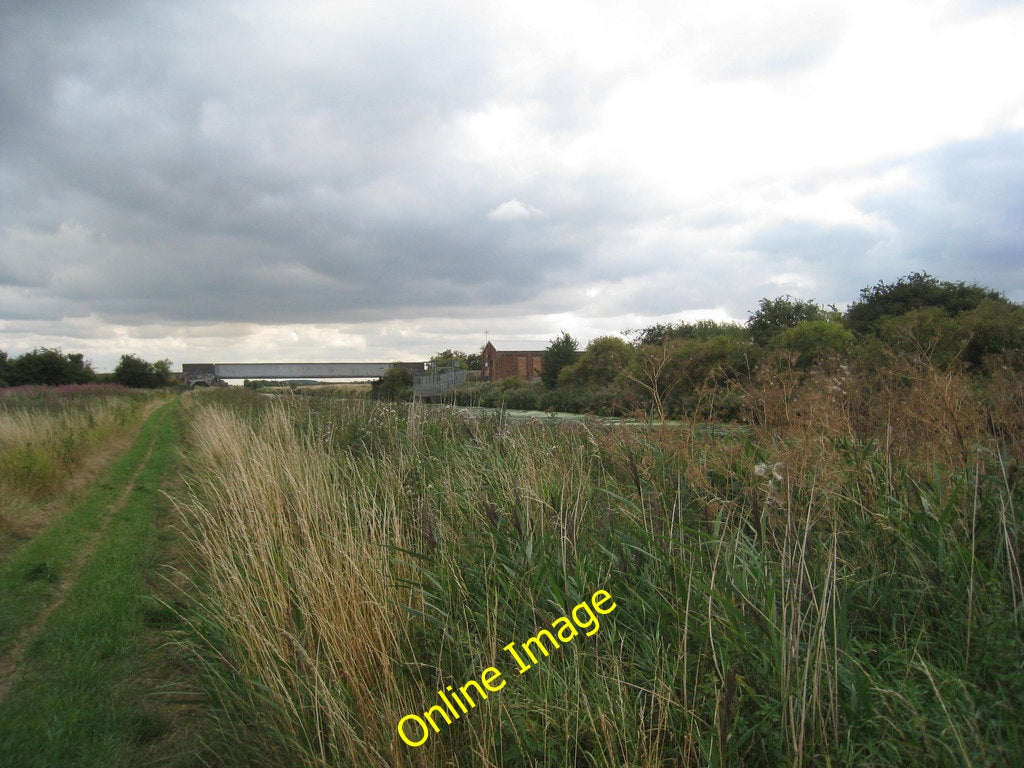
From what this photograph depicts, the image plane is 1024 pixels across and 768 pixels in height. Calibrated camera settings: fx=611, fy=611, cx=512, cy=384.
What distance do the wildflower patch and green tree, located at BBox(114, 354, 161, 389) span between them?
7746 centimetres

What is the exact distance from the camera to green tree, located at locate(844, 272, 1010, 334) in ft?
79.5

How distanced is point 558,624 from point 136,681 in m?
3.10

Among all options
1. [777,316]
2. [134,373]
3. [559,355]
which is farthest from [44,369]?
[777,316]

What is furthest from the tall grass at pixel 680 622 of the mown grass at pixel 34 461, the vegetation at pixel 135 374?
the vegetation at pixel 135 374

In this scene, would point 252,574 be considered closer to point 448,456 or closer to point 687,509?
point 448,456

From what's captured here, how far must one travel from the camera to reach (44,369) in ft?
164

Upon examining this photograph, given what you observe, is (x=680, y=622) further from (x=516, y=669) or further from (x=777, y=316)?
(x=777, y=316)

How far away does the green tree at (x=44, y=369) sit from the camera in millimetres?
49000

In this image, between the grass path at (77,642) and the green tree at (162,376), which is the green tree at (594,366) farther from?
the green tree at (162,376)

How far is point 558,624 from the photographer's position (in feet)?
8.54

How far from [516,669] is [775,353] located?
254 inches

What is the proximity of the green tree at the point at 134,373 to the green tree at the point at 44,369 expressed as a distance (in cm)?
1654

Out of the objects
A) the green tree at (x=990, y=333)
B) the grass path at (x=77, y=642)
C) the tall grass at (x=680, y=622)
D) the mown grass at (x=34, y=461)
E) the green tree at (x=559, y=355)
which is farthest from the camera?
the green tree at (x=559, y=355)

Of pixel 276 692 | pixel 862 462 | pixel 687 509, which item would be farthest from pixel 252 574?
pixel 862 462
